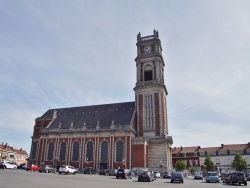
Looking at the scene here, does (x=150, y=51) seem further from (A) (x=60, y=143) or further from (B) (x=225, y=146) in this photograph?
(B) (x=225, y=146)

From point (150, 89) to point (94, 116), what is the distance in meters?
16.8

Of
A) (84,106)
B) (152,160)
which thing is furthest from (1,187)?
(84,106)

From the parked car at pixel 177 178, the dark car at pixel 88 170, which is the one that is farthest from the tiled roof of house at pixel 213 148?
the parked car at pixel 177 178

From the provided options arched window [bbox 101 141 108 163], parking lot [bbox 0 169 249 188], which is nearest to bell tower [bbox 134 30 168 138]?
arched window [bbox 101 141 108 163]

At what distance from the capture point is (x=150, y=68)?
55156 millimetres

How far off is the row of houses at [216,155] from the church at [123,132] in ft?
125

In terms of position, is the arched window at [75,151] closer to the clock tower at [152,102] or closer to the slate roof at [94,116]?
the slate roof at [94,116]

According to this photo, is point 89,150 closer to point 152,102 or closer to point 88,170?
point 88,170

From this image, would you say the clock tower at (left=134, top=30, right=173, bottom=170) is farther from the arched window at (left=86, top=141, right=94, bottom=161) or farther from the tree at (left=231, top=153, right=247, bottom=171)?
the tree at (left=231, top=153, right=247, bottom=171)

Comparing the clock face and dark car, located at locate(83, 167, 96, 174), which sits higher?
the clock face

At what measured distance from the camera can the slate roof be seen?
5288cm

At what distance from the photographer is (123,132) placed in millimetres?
48156

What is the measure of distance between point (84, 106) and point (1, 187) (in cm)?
5144

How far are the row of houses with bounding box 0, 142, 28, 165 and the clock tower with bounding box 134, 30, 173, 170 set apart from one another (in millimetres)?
63086
